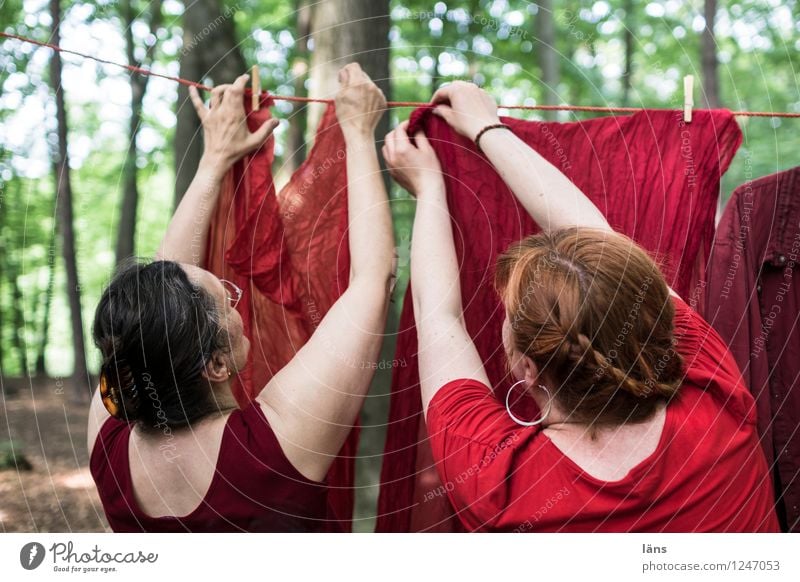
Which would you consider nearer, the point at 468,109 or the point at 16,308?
the point at 468,109

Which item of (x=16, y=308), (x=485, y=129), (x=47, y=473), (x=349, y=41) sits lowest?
(x=47, y=473)

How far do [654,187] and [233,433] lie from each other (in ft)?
2.58

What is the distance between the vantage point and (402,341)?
3.76 feet

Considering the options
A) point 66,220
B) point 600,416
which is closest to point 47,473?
point 66,220

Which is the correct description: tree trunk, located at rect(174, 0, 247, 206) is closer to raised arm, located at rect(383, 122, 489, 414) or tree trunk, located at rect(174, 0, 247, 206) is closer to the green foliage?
the green foliage

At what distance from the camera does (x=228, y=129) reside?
114cm

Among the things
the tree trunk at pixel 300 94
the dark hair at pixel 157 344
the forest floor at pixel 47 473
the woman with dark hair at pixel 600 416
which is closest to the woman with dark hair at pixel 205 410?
the dark hair at pixel 157 344

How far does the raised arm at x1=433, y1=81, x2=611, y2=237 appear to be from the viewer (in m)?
1.01

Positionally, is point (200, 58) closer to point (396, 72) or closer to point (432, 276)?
point (432, 276)

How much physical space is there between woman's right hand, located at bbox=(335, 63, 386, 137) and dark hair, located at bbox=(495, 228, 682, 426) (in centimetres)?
46

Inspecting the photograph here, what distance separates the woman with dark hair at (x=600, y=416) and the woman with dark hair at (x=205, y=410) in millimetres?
143

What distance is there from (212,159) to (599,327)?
73 cm

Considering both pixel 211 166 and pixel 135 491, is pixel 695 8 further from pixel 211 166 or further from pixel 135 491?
pixel 135 491
